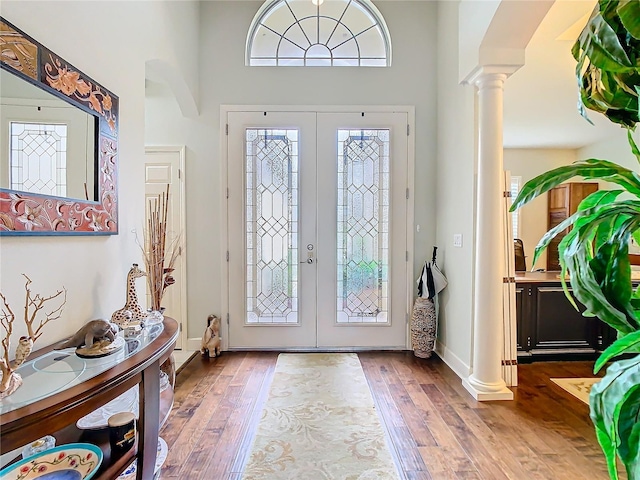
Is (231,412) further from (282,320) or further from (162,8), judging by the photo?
(162,8)

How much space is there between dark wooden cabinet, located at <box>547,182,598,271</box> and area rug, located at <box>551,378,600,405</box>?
367 centimetres

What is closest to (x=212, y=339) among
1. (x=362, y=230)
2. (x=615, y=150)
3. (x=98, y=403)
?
(x=362, y=230)

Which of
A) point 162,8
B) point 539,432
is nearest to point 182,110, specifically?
point 162,8

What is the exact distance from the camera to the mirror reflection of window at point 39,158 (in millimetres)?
1354

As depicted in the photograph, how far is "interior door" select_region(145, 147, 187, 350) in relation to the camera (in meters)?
3.54

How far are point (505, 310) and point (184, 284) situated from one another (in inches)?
119

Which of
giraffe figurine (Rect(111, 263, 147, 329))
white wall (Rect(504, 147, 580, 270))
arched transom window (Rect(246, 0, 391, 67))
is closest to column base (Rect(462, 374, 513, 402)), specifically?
giraffe figurine (Rect(111, 263, 147, 329))

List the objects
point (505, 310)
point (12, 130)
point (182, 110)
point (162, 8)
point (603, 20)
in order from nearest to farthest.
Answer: point (603, 20) < point (12, 130) < point (162, 8) < point (505, 310) < point (182, 110)

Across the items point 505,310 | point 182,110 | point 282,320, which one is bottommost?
point 282,320

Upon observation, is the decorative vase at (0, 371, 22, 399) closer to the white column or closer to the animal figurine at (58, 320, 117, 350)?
the animal figurine at (58, 320, 117, 350)

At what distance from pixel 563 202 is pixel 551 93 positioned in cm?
288

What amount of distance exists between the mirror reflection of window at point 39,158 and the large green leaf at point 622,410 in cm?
193

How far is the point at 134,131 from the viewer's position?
2.33m

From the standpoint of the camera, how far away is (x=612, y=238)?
0.79 meters
